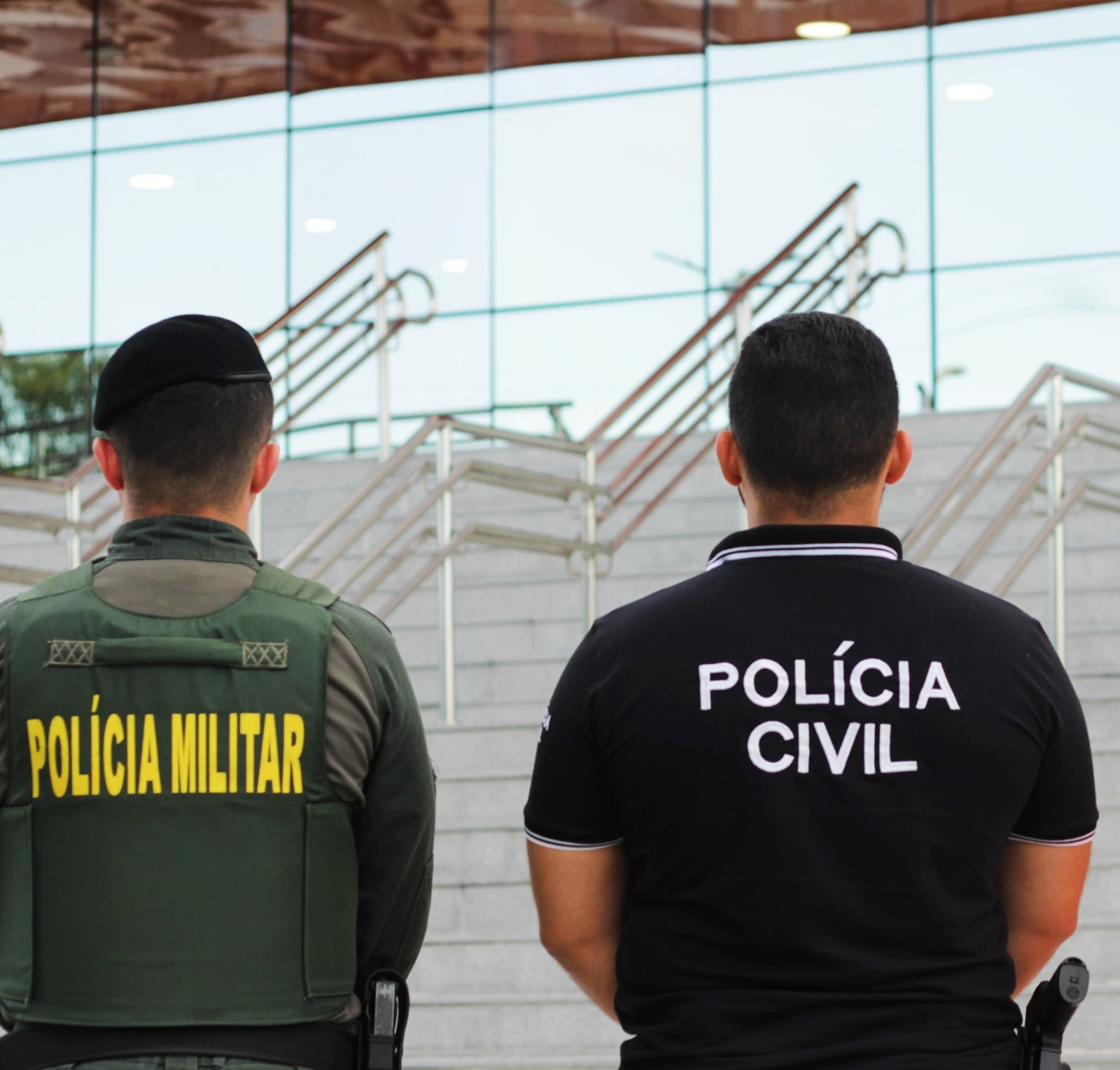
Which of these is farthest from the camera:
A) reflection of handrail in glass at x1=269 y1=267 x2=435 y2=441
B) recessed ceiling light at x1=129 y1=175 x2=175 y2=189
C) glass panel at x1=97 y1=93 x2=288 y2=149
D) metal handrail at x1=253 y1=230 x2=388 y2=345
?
recessed ceiling light at x1=129 y1=175 x2=175 y2=189

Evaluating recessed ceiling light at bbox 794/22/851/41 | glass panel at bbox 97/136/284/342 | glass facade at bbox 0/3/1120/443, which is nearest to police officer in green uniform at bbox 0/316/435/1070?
glass facade at bbox 0/3/1120/443

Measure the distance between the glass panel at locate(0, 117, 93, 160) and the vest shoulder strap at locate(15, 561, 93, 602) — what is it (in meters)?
11.8

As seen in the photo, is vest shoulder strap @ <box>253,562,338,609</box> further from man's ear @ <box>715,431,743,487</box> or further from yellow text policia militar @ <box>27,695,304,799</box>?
man's ear @ <box>715,431,743,487</box>

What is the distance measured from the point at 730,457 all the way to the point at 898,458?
0.56 ft

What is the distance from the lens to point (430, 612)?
742 centimetres

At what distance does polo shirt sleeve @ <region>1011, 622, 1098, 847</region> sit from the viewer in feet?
5.66

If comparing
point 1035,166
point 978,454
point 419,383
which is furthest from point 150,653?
Answer: point 419,383

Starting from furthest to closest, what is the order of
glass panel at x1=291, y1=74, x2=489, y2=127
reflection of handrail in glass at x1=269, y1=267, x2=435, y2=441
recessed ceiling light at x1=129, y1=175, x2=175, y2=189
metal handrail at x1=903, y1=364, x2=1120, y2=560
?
1. recessed ceiling light at x1=129, y1=175, x2=175, y2=189
2. glass panel at x1=291, y1=74, x2=489, y2=127
3. reflection of handrail in glass at x1=269, y1=267, x2=435, y2=441
4. metal handrail at x1=903, y1=364, x2=1120, y2=560

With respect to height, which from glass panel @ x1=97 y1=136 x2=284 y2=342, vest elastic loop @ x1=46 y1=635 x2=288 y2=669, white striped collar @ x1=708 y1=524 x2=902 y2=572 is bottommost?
vest elastic loop @ x1=46 y1=635 x2=288 y2=669

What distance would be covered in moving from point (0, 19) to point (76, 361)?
7.69 feet

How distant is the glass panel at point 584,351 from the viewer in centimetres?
1168

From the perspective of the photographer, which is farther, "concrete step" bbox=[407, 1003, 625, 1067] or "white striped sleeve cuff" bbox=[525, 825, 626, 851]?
"concrete step" bbox=[407, 1003, 625, 1067]

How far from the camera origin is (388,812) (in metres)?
1.89

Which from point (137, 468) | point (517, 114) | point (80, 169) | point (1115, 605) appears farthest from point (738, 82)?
point (137, 468)
